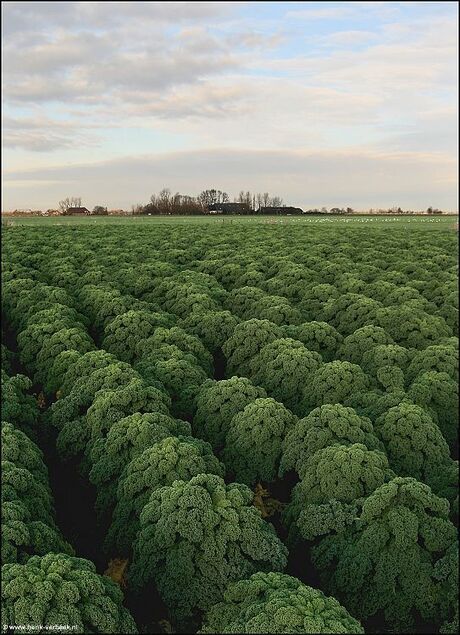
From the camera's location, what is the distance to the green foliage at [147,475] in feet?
30.5

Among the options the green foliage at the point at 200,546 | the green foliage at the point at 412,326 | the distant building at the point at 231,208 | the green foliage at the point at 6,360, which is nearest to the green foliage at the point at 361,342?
the green foliage at the point at 412,326

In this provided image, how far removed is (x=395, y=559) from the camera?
328 inches

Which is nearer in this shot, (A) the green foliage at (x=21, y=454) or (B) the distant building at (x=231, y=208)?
(A) the green foliage at (x=21, y=454)

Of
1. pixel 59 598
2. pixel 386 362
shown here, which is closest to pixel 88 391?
pixel 59 598

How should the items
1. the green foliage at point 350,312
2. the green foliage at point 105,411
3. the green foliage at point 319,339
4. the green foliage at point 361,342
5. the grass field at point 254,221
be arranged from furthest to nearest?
1. the grass field at point 254,221
2. the green foliage at point 350,312
3. the green foliage at point 319,339
4. the green foliage at point 361,342
5. the green foliage at point 105,411

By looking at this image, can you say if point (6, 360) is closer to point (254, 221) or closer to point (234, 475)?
point (234, 475)

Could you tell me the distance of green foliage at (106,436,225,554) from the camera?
9.30 m

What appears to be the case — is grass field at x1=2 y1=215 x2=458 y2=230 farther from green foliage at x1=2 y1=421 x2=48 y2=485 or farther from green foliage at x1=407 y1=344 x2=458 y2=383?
green foliage at x1=2 y1=421 x2=48 y2=485

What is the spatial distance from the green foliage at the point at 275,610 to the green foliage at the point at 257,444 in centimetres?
319

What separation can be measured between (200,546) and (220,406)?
4195 millimetres

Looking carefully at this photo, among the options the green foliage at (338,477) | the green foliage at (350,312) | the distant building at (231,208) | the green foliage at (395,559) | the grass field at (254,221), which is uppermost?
the distant building at (231,208)

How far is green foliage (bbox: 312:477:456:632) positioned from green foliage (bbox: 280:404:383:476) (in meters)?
1.59

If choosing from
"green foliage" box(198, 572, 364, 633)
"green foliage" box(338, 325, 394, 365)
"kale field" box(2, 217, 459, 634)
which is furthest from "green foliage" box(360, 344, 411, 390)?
"green foliage" box(198, 572, 364, 633)

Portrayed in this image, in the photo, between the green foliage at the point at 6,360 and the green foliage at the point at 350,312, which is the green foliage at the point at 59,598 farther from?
the green foliage at the point at 350,312
